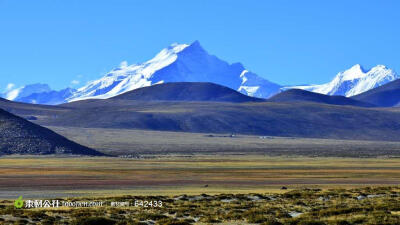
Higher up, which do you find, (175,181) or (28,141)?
(28,141)

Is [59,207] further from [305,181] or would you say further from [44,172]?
[44,172]

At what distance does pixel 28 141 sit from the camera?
452ft

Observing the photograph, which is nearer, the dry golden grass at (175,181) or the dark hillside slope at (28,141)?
the dry golden grass at (175,181)

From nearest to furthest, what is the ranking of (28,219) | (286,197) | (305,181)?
(28,219) → (286,197) → (305,181)

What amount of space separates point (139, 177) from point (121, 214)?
38.6 m

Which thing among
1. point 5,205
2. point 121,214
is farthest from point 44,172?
point 121,214

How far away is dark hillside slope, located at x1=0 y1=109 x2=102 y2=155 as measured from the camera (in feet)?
438

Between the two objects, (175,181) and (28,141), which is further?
(28,141)

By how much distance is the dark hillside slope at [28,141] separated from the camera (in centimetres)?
13349

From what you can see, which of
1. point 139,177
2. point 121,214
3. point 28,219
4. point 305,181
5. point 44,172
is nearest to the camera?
point 28,219

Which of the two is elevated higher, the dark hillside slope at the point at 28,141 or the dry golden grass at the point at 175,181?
the dark hillside slope at the point at 28,141

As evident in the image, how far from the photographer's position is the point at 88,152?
458ft

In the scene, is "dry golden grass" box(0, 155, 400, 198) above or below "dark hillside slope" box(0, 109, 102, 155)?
below

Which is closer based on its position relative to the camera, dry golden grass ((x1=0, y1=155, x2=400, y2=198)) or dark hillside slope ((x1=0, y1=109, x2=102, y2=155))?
dry golden grass ((x1=0, y1=155, x2=400, y2=198))
